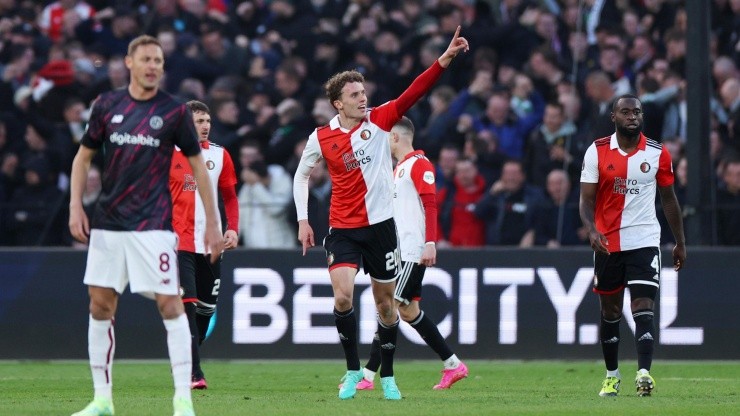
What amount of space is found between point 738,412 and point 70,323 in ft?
27.3

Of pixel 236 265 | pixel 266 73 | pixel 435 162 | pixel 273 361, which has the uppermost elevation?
pixel 266 73

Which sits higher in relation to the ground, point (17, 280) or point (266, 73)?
point (266, 73)

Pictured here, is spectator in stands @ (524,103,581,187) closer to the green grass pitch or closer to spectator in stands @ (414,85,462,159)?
spectator in stands @ (414,85,462,159)

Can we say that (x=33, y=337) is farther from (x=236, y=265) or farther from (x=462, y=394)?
(x=462, y=394)

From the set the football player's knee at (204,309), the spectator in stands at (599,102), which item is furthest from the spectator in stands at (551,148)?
the football player's knee at (204,309)

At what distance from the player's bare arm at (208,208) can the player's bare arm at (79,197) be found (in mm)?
619

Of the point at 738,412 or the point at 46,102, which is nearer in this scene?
the point at 738,412

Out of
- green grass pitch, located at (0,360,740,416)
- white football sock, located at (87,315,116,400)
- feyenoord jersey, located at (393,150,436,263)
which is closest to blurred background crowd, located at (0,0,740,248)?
green grass pitch, located at (0,360,740,416)

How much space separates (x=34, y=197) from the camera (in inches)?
688

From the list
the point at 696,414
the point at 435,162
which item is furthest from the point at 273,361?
the point at 696,414

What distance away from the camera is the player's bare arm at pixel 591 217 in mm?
10375

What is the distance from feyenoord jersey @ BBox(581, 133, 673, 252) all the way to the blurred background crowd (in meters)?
4.88

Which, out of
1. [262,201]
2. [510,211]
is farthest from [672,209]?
[262,201]

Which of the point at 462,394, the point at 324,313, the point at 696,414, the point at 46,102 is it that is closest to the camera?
the point at 696,414
